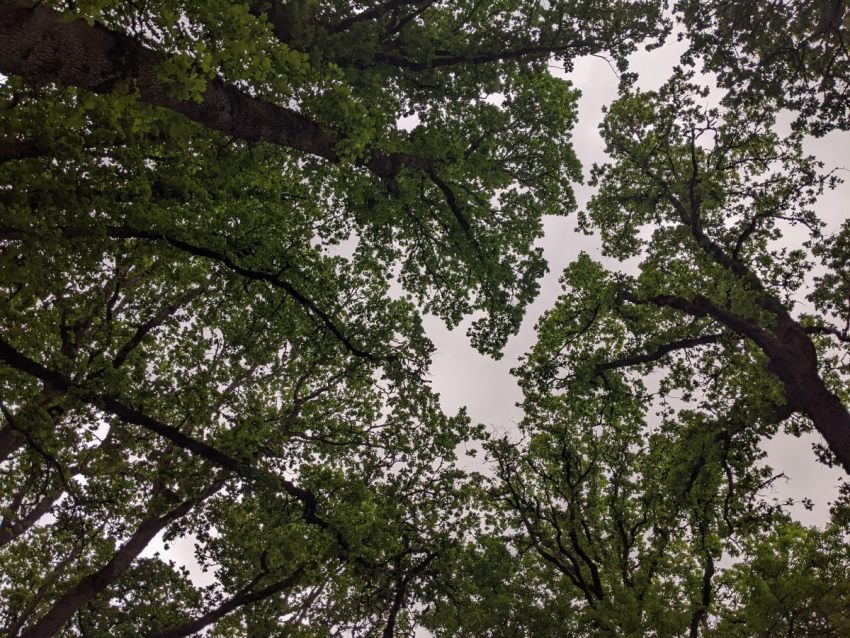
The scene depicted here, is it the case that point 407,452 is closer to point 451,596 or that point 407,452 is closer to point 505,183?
point 451,596

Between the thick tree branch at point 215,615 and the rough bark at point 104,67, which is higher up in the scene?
the rough bark at point 104,67

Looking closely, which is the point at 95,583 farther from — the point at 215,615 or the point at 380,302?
the point at 380,302

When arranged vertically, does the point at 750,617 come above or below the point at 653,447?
below

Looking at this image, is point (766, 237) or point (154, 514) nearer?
point (154, 514)

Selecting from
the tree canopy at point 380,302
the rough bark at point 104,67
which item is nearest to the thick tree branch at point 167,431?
the tree canopy at point 380,302

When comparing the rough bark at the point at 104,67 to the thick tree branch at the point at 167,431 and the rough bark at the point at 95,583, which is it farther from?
the rough bark at the point at 95,583

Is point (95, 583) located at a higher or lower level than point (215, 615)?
higher

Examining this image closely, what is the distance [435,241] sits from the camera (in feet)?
40.4

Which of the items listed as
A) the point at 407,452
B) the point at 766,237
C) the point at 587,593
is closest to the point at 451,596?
the point at 407,452

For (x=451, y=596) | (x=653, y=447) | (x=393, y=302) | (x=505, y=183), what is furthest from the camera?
(x=653, y=447)

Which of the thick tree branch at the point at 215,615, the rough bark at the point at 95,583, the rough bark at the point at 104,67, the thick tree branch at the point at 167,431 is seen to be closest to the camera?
the rough bark at the point at 104,67

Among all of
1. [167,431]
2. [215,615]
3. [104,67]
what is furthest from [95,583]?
[104,67]

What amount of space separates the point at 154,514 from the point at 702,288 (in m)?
14.2

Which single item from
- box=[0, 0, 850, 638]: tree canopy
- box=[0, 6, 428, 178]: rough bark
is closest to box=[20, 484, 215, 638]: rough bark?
box=[0, 0, 850, 638]: tree canopy
